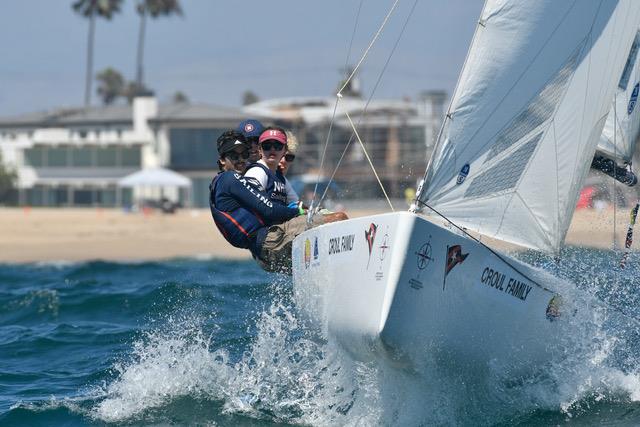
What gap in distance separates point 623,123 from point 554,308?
1873 mm

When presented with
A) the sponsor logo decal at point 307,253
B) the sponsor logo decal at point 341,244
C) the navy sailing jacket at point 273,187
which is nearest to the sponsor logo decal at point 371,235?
the sponsor logo decal at point 341,244

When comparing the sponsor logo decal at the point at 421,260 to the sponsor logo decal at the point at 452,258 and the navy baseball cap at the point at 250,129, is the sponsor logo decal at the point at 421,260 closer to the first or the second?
the sponsor logo decal at the point at 452,258

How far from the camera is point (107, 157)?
50.9 m

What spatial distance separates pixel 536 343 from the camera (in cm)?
728

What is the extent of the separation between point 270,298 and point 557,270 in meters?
4.02

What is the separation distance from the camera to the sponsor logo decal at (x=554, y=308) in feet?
24.0

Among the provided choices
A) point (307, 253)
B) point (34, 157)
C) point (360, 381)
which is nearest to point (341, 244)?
point (307, 253)

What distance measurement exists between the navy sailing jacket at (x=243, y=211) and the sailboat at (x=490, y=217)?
478 millimetres

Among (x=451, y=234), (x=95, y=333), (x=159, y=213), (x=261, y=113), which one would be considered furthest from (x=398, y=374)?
(x=261, y=113)

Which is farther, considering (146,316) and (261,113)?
(261,113)

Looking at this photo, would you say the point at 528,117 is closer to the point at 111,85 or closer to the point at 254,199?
the point at 254,199

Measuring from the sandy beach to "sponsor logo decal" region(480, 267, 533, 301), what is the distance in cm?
1394

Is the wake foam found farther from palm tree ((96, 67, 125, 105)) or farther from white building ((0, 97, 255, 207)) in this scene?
palm tree ((96, 67, 125, 105))

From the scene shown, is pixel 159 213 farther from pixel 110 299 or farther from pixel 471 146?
pixel 471 146
